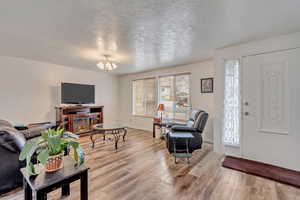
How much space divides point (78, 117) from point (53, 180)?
3.88 m

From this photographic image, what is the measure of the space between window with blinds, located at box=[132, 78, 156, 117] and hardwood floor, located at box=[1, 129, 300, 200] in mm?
2656

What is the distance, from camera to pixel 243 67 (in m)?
2.93

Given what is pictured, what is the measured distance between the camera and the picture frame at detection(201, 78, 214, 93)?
13.1 feet

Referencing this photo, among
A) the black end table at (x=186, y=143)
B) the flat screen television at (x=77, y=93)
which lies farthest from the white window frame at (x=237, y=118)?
the flat screen television at (x=77, y=93)

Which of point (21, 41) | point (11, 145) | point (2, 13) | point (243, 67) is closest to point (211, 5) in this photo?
point (243, 67)

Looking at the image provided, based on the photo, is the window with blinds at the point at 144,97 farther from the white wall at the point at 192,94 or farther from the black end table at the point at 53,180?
the black end table at the point at 53,180

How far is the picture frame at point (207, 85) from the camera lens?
157 inches

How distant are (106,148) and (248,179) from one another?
2.94m

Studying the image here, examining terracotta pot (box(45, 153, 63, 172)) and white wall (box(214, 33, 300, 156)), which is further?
white wall (box(214, 33, 300, 156))

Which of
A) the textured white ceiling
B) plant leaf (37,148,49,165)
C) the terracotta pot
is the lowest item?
the terracotta pot

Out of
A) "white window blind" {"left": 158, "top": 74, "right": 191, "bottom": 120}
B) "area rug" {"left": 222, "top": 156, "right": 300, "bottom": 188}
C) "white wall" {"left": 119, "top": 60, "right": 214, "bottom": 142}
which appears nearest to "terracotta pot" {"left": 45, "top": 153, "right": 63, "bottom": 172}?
"area rug" {"left": 222, "top": 156, "right": 300, "bottom": 188}

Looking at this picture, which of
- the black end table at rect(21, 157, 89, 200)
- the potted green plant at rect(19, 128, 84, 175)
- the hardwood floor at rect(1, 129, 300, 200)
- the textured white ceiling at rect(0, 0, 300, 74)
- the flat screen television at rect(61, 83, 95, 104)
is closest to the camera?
the black end table at rect(21, 157, 89, 200)

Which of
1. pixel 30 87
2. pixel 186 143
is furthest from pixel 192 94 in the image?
pixel 30 87

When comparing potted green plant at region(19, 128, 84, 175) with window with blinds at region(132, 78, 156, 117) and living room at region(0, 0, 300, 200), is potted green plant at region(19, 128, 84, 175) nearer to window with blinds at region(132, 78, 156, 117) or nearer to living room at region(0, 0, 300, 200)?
living room at region(0, 0, 300, 200)
